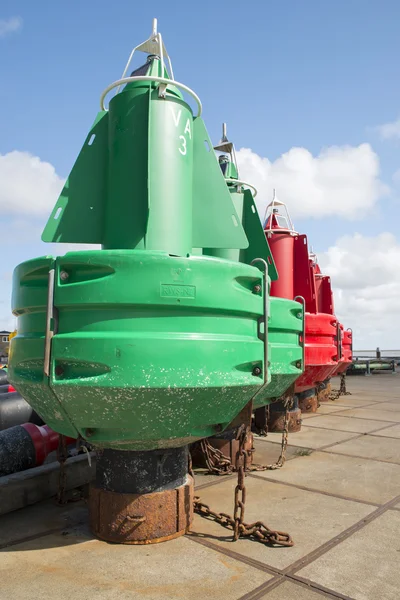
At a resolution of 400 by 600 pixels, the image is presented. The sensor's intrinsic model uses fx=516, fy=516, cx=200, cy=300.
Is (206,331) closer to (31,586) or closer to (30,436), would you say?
(31,586)

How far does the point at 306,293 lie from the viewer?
6590 millimetres

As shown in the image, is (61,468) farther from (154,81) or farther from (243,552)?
(154,81)

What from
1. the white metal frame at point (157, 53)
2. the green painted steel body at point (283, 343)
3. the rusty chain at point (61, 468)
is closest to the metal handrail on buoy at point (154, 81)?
the white metal frame at point (157, 53)

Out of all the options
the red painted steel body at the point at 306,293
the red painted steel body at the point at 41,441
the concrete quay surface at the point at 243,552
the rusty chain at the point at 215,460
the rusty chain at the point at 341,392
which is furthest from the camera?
the rusty chain at the point at 341,392

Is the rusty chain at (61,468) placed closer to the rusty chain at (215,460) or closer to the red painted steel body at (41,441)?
the red painted steel body at (41,441)

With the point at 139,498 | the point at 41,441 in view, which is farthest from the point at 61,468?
the point at 139,498

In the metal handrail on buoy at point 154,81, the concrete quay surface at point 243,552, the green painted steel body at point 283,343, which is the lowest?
the concrete quay surface at point 243,552

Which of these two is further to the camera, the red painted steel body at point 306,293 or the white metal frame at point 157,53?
the red painted steel body at point 306,293

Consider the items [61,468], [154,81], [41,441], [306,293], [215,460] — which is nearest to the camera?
[154,81]

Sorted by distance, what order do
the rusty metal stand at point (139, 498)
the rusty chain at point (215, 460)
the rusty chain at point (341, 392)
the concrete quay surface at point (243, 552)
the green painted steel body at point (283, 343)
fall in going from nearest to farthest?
the concrete quay surface at point (243, 552) → the rusty metal stand at point (139, 498) → the green painted steel body at point (283, 343) → the rusty chain at point (215, 460) → the rusty chain at point (341, 392)

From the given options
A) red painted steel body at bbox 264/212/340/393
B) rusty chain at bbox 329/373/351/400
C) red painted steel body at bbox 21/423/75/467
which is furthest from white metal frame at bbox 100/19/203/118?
rusty chain at bbox 329/373/351/400

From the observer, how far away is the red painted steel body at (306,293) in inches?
251

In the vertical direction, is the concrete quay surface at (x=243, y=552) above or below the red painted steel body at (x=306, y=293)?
below

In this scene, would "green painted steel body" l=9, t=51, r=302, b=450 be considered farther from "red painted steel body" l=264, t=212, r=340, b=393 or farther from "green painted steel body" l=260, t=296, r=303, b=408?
"red painted steel body" l=264, t=212, r=340, b=393
